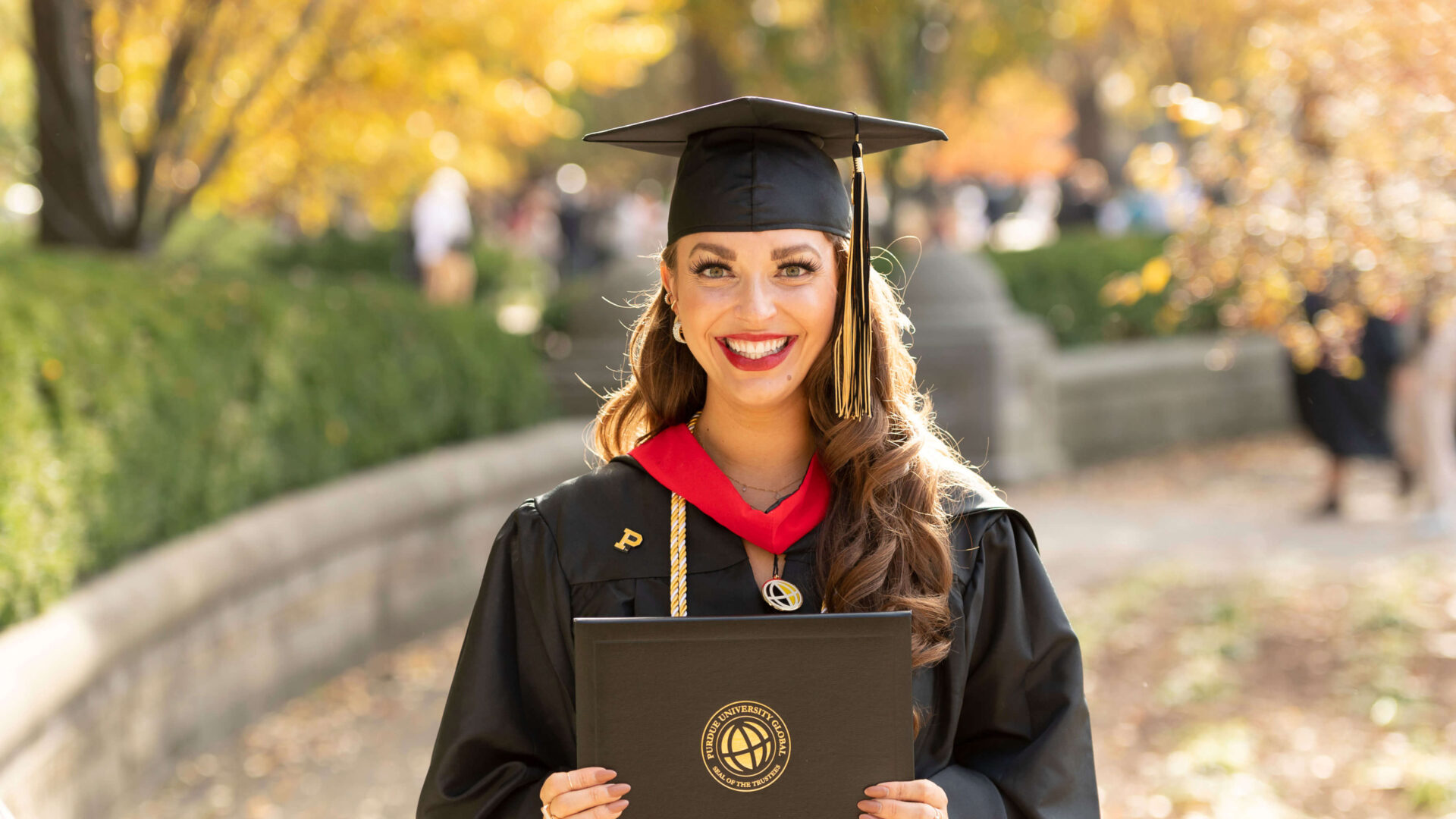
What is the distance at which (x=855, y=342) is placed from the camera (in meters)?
2.17

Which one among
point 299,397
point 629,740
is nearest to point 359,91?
point 299,397

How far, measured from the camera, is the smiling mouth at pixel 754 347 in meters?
2.12

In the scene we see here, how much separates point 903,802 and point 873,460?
0.51 metres

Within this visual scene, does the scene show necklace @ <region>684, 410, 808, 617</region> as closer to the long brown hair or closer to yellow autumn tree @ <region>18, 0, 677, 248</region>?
the long brown hair

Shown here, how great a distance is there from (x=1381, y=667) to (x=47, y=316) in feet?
16.4

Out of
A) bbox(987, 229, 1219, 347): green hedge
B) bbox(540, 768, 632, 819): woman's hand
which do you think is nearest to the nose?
bbox(540, 768, 632, 819): woman's hand

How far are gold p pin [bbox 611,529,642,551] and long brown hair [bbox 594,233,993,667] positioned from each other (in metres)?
0.25

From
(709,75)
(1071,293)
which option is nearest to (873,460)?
(1071,293)

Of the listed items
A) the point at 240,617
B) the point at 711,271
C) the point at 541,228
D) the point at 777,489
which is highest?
the point at 541,228

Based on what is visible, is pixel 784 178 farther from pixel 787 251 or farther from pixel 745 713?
pixel 745 713

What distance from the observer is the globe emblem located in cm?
188

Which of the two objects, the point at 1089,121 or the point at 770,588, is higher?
the point at 1089,121

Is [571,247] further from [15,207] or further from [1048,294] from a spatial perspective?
[1048,294]

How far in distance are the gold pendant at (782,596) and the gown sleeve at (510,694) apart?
11.5 inches
